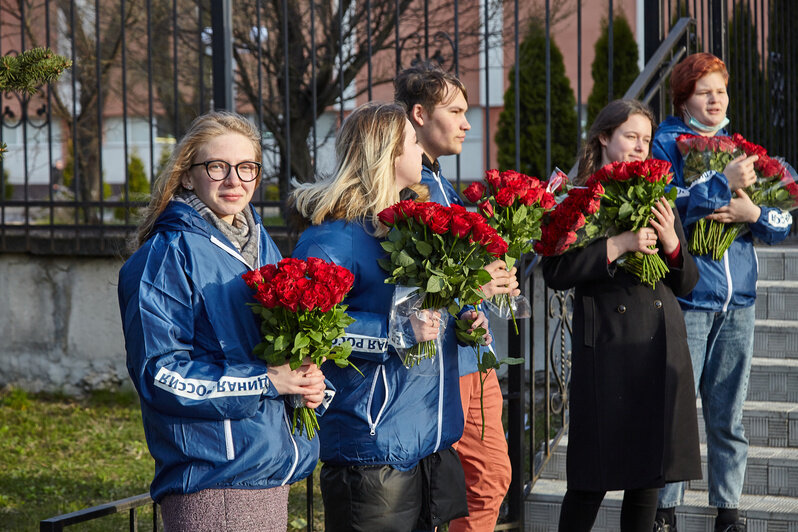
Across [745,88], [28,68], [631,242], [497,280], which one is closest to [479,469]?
[497,280]

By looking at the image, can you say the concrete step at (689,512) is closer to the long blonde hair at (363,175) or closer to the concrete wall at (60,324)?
the long blonde hair at (363,175)

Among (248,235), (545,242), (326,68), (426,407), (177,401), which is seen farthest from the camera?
(326,68)

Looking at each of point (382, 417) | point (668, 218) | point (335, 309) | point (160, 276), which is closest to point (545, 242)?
point (668, 218)

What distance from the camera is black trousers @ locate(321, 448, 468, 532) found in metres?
2.57

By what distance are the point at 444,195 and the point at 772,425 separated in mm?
2101

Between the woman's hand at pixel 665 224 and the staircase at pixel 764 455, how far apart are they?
1263mm

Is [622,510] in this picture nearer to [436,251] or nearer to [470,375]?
[470,375]

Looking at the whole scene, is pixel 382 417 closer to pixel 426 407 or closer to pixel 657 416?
pixel 426 407

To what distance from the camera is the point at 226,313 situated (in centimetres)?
228

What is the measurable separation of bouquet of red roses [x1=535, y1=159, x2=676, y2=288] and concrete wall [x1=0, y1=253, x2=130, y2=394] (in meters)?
4.12

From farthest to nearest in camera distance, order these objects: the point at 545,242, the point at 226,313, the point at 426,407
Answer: the point at 545,242
the point at 426,407
the point at 226,313

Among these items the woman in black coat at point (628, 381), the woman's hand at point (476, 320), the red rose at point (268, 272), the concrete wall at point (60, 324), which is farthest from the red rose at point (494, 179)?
the concrete wall at point (60, 324)

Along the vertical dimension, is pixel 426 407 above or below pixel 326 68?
below

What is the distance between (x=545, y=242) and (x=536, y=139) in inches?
410
